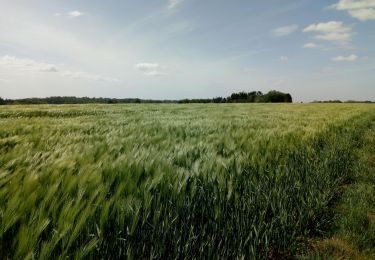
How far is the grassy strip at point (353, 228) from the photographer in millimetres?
2377

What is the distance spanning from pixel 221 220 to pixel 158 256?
0.67 meters

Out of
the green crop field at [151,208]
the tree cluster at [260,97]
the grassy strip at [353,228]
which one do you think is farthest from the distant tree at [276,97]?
the green crop field at [151,208]

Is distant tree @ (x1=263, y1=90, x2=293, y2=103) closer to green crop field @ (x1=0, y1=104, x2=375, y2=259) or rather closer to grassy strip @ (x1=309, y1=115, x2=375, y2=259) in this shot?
grassy strip @ (x1=309, y1=115, x2=375, y2=259)

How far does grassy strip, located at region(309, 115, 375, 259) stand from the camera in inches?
93.6

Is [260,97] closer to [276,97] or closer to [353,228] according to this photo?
[276,97]

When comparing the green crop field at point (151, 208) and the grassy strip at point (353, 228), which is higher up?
the green crop field at point (151, 208)

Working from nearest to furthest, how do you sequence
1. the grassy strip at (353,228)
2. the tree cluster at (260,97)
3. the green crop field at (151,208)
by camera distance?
1. the green crop field at (151,208)
2. the grassy strip at (353,228)
3. the tree cluster at (260,97)

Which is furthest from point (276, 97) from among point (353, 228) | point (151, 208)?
point (151, 208)

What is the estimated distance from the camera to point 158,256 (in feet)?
5.64

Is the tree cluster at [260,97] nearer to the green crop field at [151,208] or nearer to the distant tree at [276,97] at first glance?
the distant tree at [276,97]

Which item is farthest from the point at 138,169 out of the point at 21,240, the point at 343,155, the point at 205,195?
the point at 343,155

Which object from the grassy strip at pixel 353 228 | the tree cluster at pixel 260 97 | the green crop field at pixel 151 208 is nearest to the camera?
the green crop field at pixel 151 208

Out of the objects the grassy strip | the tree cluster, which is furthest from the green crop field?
the tree cluster

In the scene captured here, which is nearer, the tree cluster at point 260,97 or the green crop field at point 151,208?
the green crop field at point 151,208
